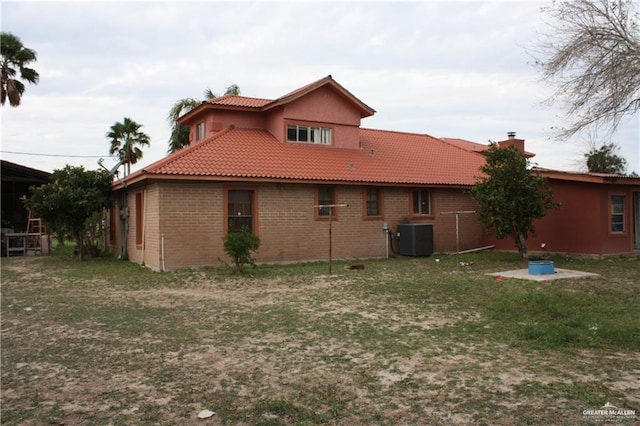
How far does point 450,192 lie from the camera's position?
20.8m

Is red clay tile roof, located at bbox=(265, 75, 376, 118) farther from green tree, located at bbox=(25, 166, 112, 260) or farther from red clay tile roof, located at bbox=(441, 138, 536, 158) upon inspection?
red clay tile roof, located at bbox=(441, 138, 536, 158)

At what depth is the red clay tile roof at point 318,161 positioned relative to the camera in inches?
623

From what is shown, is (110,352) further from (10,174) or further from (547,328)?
(10,174)

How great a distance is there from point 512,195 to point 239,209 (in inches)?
333

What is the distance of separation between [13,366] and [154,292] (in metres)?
5.34

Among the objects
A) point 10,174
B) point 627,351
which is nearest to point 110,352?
point 627,351

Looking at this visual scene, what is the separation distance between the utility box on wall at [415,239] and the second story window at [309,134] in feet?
15.1

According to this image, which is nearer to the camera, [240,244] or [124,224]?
[240,244]

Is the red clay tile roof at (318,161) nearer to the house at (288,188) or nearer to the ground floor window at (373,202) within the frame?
the house at (288,188)

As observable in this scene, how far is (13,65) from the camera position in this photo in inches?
1045

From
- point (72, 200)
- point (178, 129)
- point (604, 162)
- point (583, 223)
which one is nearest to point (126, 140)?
point (178, 129)

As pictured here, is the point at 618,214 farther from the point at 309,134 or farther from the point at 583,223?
the point at 309,134

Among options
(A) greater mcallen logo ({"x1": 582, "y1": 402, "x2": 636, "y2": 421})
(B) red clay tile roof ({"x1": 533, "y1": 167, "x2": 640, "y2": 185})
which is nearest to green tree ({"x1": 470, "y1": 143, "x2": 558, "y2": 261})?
(B) red clay tile roof ({"x1": 533, "y1": 167, "x2": 640, "y2": 185})

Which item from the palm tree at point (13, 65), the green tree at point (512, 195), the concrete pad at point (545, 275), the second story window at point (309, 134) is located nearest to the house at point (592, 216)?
the green tree at point (512, 195)
